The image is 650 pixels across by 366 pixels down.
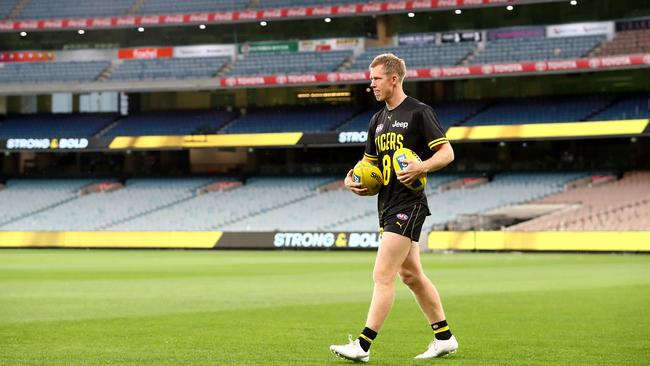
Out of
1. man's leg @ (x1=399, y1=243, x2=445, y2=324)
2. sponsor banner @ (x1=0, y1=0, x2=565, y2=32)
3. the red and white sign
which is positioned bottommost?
man's leg @ (x1=399, y1=243, x2=445, y2=324)

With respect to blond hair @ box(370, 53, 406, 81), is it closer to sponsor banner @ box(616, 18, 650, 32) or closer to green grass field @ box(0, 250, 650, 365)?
green grass field @ box(0, 250, 650, 365)

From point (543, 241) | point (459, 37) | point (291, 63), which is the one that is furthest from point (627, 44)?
point (291, 63)

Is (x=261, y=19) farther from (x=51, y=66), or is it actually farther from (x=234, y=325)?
(x=234, y=325)

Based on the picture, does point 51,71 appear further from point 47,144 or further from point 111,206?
point 111,206

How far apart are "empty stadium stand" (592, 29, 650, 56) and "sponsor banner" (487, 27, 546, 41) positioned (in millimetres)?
3956

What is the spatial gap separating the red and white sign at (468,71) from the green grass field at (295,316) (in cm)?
2575

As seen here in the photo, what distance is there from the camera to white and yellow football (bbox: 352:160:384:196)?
986cm

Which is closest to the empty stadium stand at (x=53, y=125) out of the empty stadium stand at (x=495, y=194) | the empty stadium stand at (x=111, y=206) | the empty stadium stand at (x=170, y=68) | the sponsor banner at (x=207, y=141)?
the empty stadium stand at (x=170, y=68)

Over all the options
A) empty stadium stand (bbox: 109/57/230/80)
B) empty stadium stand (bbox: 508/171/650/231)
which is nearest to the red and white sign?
empty stadium stand (bbox: 109/57/230/80)

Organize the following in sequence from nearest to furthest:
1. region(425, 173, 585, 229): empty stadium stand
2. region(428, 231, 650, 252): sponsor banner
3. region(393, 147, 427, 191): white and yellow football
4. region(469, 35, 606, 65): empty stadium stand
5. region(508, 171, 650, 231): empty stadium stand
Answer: region(393, 147, 427, 191): white and yellow football, region(428, 231, 650, 252): sponsor banner, region(508, 171, 650, 231): empty stadium stand, region(425, 173, 585, 229): empty stadium stand, region(469, 35, 606, 65): empty stadium stand

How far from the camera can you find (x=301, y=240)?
161 ft

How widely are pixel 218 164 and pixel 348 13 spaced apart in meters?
12.3

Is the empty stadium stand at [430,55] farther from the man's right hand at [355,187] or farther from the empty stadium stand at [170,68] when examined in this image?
the man's right hand at [355,187]

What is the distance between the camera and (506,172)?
193ft
